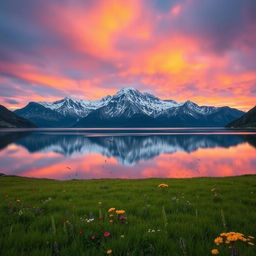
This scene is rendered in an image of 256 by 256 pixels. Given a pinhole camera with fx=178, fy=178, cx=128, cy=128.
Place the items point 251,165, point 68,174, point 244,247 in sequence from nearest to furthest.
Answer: point 244,247 → point 68,174 → point 251,165

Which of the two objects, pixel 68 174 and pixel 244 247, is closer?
pixel 244 247

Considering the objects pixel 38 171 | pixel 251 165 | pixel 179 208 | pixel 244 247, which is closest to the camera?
pixel 244 247

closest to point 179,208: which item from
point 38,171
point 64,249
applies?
point 64,249

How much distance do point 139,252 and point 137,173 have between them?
42038 millimetres

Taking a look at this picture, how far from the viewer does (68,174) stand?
4388cm

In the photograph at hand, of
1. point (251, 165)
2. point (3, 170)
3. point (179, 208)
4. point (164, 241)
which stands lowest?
point (3, 170)

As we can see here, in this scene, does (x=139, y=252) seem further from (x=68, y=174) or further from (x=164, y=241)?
(x=68, y=174)

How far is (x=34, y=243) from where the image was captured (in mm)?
4496

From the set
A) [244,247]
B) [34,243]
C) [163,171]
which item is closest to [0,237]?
[34,243]

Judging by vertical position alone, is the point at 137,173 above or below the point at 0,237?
below

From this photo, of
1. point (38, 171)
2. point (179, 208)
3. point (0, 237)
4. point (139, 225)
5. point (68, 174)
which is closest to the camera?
point (0, 237)

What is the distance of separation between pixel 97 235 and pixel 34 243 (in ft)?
5.15

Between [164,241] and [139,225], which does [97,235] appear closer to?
[139,225]

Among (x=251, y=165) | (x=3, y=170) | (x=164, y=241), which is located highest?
(x=164, y=241)
